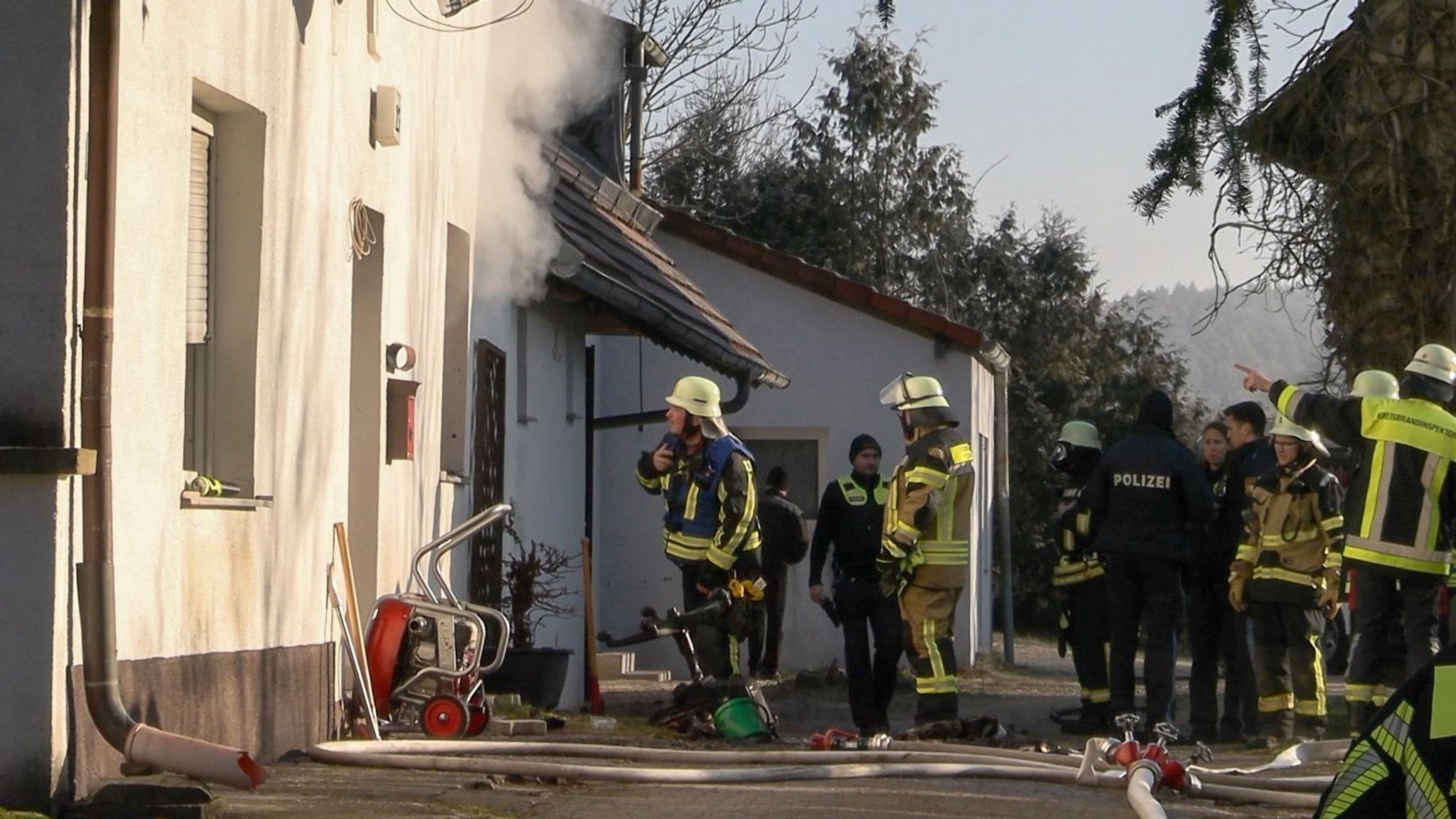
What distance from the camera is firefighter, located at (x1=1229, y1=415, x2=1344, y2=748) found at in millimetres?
10531

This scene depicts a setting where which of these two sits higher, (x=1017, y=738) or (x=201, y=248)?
(x=201, y=248)

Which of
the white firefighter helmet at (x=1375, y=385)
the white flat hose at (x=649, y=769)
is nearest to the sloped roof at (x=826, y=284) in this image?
the white firefighter helmet at (x=1375, y=385)

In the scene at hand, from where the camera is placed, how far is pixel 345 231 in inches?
342

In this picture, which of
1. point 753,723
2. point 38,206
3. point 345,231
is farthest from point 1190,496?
point 38,206

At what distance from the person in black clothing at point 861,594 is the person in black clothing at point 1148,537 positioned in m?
1.23

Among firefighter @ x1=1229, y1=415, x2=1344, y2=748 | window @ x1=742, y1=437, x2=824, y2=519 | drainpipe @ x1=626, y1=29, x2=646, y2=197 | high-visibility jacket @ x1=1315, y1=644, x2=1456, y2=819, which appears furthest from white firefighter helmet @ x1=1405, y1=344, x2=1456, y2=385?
drainpipe @ x1=626, y1=29, x2=646, y2=197

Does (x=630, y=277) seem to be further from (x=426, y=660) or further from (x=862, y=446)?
(x=426, y=660)

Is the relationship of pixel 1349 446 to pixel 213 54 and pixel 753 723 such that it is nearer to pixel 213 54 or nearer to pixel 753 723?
pixel 753 723

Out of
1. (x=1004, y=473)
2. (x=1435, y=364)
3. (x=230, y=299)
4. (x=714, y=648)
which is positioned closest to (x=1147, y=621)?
(x=714, y=648)

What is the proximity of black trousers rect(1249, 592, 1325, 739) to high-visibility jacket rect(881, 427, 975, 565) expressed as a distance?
172cm

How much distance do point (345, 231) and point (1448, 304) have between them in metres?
5.19

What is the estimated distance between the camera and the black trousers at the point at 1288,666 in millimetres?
10609

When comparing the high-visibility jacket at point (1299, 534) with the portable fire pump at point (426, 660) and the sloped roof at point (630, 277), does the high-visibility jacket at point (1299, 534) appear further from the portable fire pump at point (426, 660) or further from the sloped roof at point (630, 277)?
the sloped roof at point (630, 277)

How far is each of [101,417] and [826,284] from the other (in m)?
13.5
